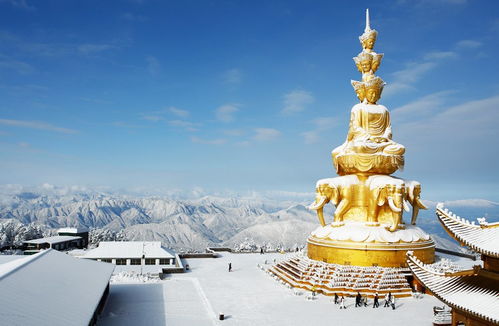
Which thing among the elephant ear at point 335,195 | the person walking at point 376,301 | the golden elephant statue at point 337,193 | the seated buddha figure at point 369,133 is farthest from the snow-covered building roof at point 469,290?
the seated buddha figure at point 369,133

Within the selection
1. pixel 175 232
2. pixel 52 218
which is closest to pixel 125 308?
pixel 175 232

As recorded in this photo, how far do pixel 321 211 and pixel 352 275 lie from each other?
519 cm

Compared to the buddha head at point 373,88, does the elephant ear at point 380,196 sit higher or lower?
lower

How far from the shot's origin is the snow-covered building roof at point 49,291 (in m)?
10.9

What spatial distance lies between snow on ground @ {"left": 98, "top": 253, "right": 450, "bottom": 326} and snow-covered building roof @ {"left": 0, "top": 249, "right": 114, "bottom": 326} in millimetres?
1984

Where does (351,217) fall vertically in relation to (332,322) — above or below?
above

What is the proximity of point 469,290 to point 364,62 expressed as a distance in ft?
59.8

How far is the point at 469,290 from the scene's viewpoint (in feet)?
38.1

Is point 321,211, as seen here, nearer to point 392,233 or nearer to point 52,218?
point 392,233

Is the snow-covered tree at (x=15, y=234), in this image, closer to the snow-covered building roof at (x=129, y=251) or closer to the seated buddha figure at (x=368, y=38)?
the snow-covered building roof at (x=129, y=251)

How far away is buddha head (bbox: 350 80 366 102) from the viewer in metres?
26.7

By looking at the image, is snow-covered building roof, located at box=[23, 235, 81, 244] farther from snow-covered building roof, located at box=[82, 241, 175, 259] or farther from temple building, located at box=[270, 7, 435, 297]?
temple building, located at box=[270, 7, 435, 297]

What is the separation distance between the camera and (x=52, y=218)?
635ft

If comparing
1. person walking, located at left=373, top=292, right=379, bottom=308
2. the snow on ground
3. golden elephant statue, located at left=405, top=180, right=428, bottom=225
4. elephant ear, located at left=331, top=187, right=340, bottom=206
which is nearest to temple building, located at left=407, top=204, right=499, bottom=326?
the snow on ground
